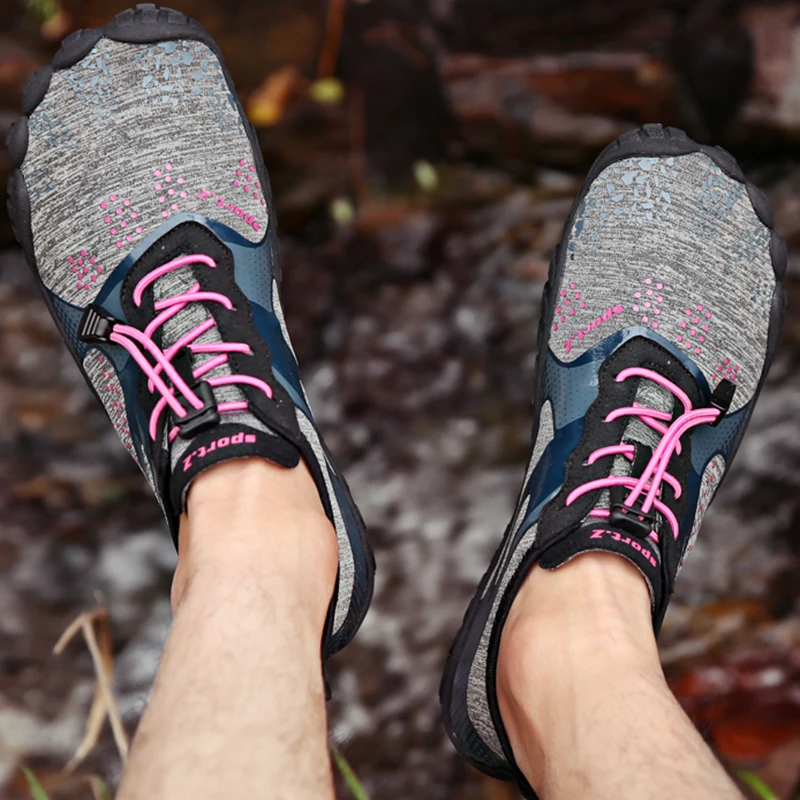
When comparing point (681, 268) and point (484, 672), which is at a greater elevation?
point (681, 268)

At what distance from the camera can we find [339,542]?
1.12m

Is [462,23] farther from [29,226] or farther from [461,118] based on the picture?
[29,226]

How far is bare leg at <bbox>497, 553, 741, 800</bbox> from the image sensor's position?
781 millimetres

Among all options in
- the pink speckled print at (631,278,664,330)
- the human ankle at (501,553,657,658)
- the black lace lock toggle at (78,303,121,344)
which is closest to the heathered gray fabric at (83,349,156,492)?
the black lace lock toggle at (78,303,121,344)

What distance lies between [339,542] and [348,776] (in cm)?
40

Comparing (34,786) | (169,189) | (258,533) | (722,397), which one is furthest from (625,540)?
(34,786)

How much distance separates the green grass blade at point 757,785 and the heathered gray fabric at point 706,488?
344 millimetres

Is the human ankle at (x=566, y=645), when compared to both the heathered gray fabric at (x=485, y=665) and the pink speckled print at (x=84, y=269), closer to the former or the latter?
the heathered gray fabric at (x=485, y=665)

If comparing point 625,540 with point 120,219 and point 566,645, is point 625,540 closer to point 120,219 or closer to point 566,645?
point 566,645

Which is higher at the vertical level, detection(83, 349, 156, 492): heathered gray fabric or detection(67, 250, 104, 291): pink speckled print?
detection(67, 250, 104, 291): pink speckled print

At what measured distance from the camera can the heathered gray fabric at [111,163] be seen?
51.0 inches

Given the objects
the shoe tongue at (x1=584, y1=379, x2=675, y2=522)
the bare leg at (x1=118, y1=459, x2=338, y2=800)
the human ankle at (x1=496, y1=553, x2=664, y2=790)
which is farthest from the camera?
the shoe tongue at (x1=584, y1=379, x2=675, y2=522)

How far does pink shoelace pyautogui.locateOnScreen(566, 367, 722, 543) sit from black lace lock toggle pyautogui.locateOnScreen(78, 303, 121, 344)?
0.77 meters

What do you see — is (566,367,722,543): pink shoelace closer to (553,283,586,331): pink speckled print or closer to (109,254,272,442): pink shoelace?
(553,283,586,331): pink speckled print
